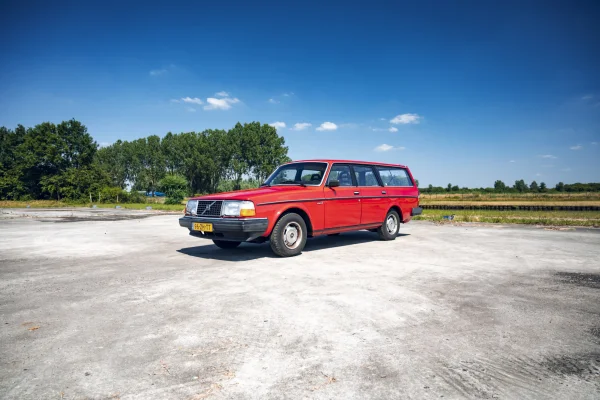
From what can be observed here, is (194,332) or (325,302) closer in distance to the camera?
(194,332)

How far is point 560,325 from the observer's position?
3.18m

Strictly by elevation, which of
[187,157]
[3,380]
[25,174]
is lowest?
[3,380]

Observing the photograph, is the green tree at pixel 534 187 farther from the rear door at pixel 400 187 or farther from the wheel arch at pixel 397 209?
the wheel arch at pixel 397 209

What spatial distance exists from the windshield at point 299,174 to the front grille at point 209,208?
152 centimetres

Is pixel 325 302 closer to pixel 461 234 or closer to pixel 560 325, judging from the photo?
pixel 560 325

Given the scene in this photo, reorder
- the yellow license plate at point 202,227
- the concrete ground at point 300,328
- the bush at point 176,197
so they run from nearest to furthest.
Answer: the concrete ground at point 300,328 < the yellow license plate at point 202,227 < the bush at point 176,197

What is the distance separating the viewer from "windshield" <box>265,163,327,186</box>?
7241mm

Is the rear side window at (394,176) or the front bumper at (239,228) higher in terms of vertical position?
the rear side window at (394,176)

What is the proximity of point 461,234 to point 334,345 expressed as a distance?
27.2 feet

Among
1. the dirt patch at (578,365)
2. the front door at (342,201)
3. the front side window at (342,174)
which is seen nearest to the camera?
the dirt patch at (578,365)

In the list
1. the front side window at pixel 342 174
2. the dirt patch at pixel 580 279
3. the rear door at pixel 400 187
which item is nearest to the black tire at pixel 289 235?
the front side window at pixel 342 174

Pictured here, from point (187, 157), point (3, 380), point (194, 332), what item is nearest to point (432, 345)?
point (194, 332)

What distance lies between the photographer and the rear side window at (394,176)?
8711 millimetres

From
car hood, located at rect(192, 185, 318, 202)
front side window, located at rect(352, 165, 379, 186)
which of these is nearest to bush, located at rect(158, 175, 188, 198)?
front side window, located at rect(352, 165, 379, 186)
